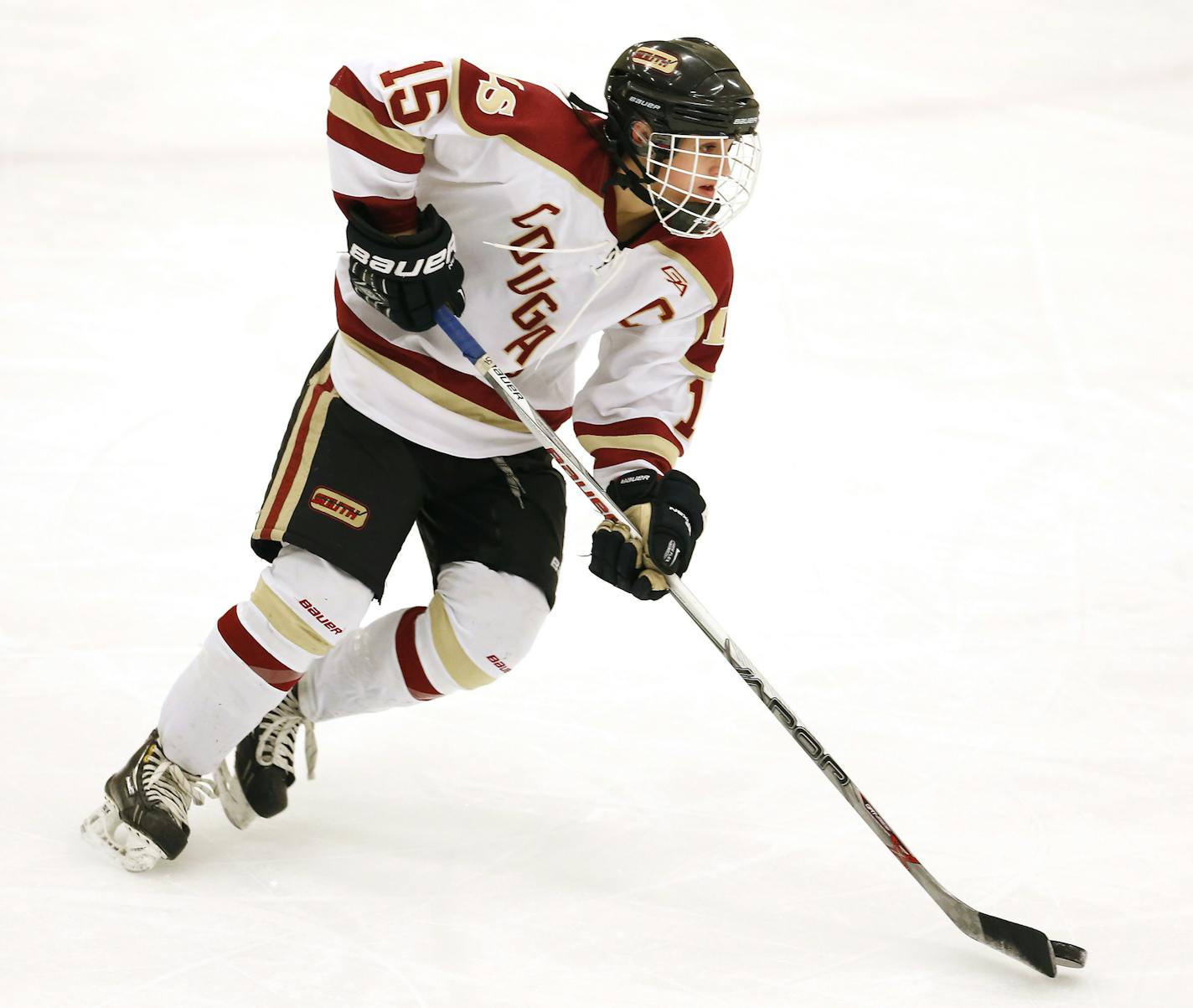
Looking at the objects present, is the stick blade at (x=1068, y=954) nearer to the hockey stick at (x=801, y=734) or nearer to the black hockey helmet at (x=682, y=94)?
the hockey stick at (x=801, y=734)

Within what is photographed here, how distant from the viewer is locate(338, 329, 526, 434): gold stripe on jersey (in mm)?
2428

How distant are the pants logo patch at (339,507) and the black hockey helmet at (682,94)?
0.69m

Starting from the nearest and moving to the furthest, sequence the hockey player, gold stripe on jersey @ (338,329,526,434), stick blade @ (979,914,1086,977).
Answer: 1. stick blade @ (979,914,1086,977)
2. the hockey player
3. gold stripe on jersey @ (338,329,526,434)

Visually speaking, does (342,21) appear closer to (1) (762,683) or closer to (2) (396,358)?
(2) (396,358)

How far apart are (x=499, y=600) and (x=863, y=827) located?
2.47 feet

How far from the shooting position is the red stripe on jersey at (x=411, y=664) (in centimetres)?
248

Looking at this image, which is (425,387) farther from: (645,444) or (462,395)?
(645,444)

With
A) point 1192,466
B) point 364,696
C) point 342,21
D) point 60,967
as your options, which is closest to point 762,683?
point 364,696

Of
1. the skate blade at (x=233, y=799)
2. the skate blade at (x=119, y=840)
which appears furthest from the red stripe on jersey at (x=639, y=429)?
the skate blade at (x=119, y=840)

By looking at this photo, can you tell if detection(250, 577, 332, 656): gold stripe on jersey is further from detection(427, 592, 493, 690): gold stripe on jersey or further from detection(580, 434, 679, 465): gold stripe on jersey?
detection(580, 434, 679, 465): gold stripe on jersey

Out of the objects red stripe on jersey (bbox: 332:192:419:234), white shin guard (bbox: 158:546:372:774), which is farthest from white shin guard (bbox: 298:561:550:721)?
red stripe on jersey (bbox: 332:192:419:234)

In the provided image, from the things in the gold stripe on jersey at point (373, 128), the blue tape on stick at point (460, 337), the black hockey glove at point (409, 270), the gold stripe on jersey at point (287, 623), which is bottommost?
the gold stripe on jersey at point (287, 623)

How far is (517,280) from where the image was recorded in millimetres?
2389

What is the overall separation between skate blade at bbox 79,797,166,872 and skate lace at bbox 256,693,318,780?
0.24m
